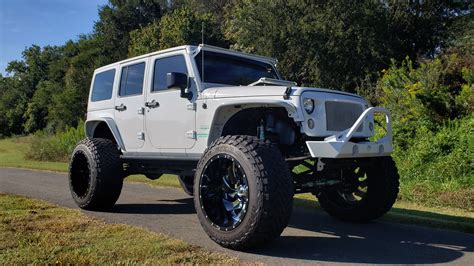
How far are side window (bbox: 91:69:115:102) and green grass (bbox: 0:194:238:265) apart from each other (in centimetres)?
231

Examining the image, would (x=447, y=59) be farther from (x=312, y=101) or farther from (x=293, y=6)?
(x=312, y=101)

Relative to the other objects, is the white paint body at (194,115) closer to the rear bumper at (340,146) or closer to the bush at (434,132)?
the rear bumper at (340,146)

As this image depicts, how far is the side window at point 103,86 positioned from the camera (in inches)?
321

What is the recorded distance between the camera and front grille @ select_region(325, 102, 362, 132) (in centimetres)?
558

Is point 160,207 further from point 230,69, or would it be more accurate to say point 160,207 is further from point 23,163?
point 23,163

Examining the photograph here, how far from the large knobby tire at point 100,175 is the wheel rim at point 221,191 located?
241 cm

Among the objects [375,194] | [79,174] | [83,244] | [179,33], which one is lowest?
[83,244]

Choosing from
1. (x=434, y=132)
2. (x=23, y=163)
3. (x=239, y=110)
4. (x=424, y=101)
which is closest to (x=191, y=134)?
(x=239, y=110)

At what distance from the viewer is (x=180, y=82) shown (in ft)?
20.5

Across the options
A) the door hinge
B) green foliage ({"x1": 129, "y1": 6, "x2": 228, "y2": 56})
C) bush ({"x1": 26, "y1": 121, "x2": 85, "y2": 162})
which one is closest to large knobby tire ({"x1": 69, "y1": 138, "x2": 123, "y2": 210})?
the door hinge

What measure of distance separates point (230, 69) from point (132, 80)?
1.68 m

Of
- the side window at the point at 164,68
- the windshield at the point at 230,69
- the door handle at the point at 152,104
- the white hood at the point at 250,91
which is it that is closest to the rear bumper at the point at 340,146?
the white hood at the point at 250,91

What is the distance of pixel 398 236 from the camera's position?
5.98 meters

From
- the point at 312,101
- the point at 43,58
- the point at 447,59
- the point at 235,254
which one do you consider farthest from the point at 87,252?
the point at 43,58
